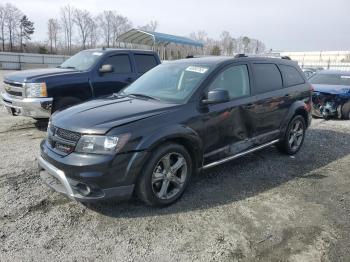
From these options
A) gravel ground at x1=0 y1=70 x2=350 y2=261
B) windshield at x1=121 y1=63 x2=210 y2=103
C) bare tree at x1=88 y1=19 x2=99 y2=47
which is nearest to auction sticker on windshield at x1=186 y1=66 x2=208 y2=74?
windshield at x1=121 y1=63 x2=210 y2=103

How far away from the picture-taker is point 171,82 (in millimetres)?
4828

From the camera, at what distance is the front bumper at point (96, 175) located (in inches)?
137

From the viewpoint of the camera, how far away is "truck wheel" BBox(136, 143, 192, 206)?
3.79m

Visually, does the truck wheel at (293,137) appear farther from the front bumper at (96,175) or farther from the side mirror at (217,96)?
the front bumper at (96,175)

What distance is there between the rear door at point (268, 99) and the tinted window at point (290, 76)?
0.60 feet

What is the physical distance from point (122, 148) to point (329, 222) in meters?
2.54

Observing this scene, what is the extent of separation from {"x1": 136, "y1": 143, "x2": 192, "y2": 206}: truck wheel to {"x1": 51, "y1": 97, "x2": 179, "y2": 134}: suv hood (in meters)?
0.47

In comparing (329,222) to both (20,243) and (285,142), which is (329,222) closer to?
(285,142)

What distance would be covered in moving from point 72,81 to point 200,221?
191 inches

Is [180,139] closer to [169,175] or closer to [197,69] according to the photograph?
[169,175]

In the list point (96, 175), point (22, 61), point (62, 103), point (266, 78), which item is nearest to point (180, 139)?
point (96, 175)

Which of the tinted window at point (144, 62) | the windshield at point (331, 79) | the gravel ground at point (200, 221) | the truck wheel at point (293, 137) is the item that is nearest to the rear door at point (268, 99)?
the truck wheel at point (293, 137)

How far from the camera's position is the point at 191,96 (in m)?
4.34

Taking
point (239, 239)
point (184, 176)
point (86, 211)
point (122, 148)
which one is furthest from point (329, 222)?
point (86, 211)
